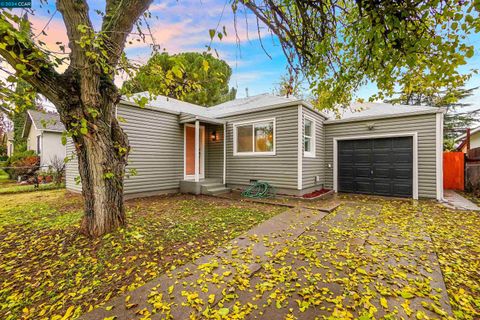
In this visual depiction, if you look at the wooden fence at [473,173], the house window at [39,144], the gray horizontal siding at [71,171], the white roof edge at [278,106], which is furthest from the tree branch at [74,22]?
the house window at [39,144]

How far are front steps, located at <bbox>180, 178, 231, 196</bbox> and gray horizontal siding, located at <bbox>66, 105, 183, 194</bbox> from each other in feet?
1.23

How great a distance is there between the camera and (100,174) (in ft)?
11.2

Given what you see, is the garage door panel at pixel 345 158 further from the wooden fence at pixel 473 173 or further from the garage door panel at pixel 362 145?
the wooden fence at pixel 473 173

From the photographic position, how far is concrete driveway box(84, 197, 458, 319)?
200cm

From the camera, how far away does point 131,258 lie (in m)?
2.93

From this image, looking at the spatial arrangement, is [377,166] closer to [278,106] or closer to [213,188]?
[278,106]

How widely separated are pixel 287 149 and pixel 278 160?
0.51m

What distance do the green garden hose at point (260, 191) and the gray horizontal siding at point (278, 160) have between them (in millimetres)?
224

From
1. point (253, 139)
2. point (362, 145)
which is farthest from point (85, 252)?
point (362, 145)

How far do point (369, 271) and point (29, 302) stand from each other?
378 centimetres

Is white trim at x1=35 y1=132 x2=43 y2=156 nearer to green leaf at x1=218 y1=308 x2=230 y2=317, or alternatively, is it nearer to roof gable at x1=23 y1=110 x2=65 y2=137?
roof gable at x1=23 y1=110 x2=65 y2=137

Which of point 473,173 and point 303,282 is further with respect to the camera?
point 473,173

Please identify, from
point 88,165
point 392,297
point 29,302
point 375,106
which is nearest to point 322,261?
point 392,297

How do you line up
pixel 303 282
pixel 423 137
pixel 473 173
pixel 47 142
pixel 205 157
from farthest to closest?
pixel 47 142
pixel 205 157
pixel 473 173
pixel 423 137
pixel 303 282
